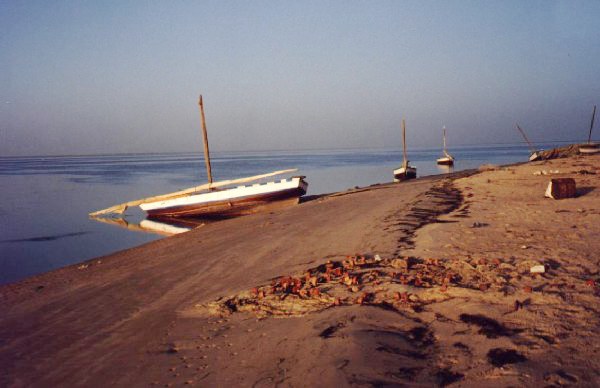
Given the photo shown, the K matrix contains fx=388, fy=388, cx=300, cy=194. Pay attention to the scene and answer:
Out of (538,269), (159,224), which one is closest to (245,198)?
(159,224)

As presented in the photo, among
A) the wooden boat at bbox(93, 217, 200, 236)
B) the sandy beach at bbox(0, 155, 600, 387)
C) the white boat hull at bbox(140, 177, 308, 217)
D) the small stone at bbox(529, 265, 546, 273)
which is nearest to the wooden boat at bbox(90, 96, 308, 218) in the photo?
the white boat hull at bbox(140, 177, 308, 217)

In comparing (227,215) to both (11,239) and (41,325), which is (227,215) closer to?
(11,239)

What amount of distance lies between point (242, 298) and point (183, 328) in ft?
3.19

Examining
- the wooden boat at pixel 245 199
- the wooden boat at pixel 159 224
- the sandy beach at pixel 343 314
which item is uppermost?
the sandy beach at pixel 343 314

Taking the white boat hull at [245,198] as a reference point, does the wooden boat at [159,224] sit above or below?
below

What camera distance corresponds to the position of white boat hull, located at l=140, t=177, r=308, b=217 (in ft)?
68.6

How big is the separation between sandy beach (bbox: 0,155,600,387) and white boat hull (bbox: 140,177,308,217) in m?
11.3

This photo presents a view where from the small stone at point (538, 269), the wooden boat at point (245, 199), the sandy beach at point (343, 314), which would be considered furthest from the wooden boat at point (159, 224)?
the small stone at point (538, 269)

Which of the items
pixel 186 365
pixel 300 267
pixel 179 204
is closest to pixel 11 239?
pixel 179 204

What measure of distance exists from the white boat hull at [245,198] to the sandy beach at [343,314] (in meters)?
11.3

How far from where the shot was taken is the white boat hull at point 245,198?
68.6 ft

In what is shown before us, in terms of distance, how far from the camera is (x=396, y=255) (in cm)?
690

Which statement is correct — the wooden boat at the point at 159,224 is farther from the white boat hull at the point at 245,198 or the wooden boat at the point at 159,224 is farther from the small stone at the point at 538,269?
the small stone at the point at 538,269

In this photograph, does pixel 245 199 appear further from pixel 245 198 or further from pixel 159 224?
pixel 159 224
